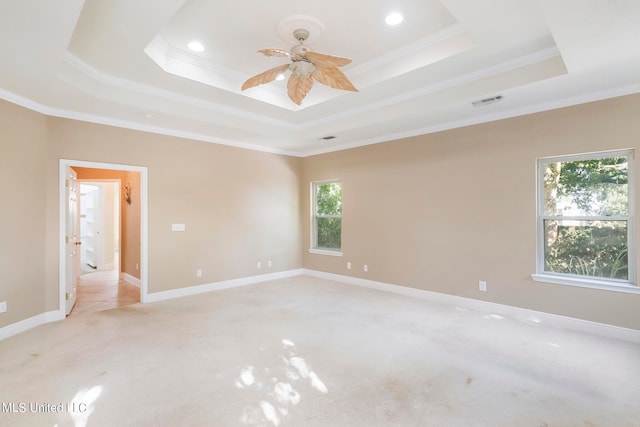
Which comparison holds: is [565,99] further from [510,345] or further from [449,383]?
[449,383]

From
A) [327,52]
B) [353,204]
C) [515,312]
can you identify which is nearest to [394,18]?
[327,52]

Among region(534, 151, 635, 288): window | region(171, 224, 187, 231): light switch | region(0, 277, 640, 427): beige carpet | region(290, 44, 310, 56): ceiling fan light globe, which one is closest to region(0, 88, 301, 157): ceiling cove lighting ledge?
region(171, 224, 187, 231): light switch

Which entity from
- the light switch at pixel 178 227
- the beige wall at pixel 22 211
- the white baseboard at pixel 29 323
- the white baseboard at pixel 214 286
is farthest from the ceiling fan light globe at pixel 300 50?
the white baseboard at pixel 29 323

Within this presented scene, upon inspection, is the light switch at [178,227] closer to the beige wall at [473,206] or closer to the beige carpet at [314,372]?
the beige carpet at [314,372]

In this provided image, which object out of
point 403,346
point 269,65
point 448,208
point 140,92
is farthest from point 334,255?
point 140,92

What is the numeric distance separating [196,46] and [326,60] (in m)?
1.60

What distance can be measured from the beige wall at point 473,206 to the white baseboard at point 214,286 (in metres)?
1.36

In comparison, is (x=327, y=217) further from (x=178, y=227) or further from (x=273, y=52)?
(x=273, y=52)

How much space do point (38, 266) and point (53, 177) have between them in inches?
44.3

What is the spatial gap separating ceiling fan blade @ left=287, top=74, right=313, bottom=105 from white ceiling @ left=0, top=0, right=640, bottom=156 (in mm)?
488

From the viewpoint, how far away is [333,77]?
2.96m

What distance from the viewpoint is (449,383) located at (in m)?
2.44

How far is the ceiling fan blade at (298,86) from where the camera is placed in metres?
2.99

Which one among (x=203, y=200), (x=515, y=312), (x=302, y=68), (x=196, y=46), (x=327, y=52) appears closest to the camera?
(x=302, y=68)
